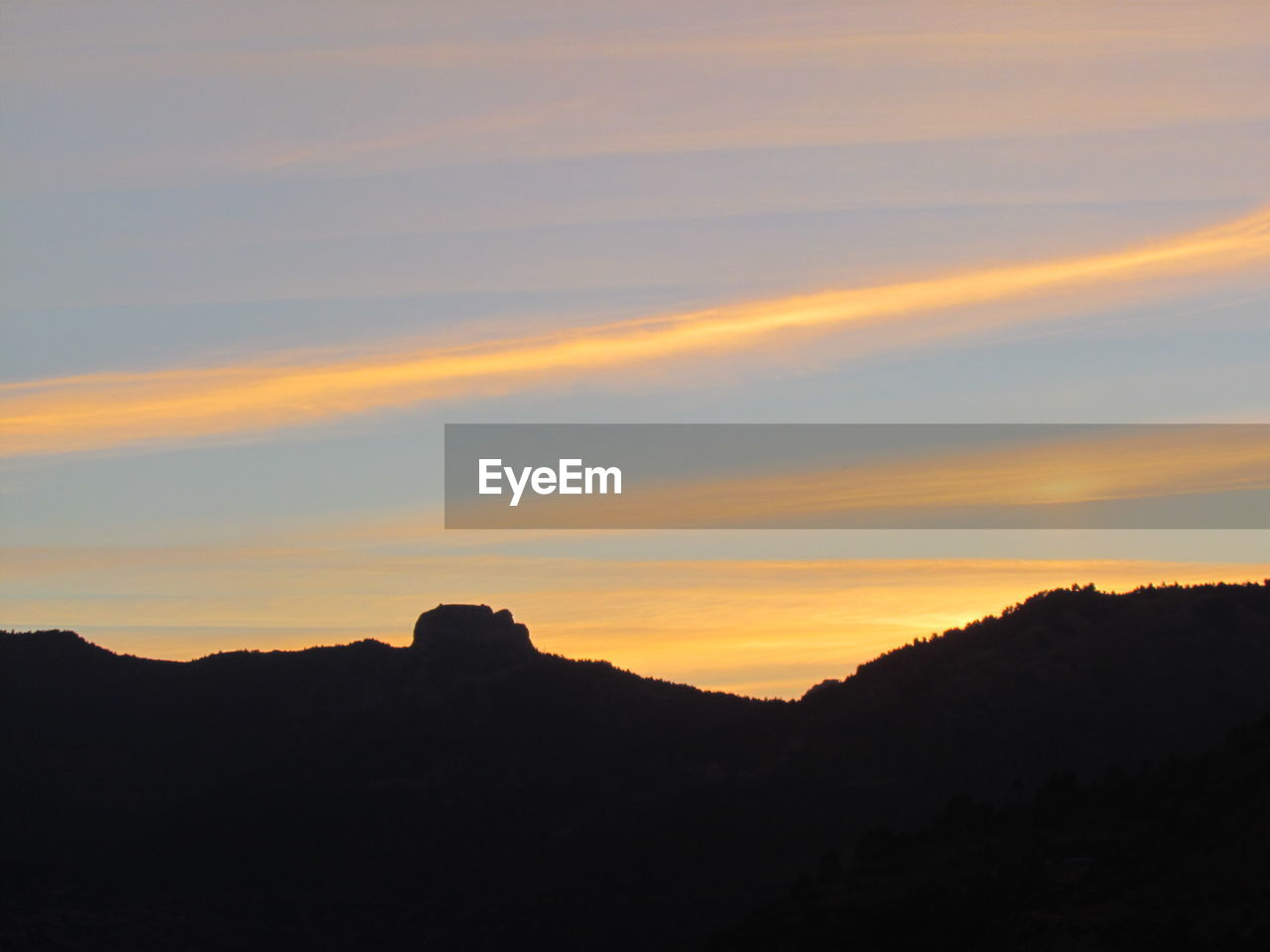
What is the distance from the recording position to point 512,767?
354 ft

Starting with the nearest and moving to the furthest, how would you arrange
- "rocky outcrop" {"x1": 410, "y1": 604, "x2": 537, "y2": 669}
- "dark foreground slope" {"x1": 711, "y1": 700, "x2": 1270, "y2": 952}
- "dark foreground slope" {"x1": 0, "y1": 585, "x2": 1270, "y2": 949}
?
1. "dark foreground slope" {"x1": 711, "y1": 700, "x2": 1270, "y2": 952}
2. "dark foreground slope" {"x1": 0, "y1": 585, "x2": 1270, "y2": 949}
3. "rocky outcrop" {"x1": 410, "y1": 604, "x2": 537, "y2": 669}

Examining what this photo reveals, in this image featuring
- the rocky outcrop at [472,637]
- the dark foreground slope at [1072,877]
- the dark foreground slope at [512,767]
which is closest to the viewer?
the dark foreground slope at [1072,877]

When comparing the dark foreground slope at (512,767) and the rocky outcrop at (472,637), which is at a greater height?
the rocky outcrop at (472,637)

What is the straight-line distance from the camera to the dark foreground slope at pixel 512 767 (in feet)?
280

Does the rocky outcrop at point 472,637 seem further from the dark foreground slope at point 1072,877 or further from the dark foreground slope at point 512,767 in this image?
the dark foreground slope at point 1072,877

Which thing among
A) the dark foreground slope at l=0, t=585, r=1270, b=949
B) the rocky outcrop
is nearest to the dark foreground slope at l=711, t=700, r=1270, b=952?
the dark foreground slope at l=0, t=585, r=1270, b=949

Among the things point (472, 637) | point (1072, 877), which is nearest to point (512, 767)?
point (472, 637)

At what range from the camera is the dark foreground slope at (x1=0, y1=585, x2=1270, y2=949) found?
85.4 m

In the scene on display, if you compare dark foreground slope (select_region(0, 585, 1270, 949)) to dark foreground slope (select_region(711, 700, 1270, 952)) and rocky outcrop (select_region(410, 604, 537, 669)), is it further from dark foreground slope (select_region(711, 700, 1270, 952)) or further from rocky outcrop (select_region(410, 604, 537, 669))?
dark foreground slope (select_region(711, 700, 1270, 952))

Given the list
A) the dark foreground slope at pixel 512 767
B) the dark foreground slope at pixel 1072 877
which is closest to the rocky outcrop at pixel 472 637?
the dark foreground slope at pixel 512 767

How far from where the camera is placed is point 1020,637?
103500 mm

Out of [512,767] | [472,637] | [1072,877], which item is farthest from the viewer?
[472,637]

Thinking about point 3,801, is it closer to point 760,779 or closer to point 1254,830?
point 760,779

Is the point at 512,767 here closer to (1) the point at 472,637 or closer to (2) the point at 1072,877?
(1) the point at 472,637
